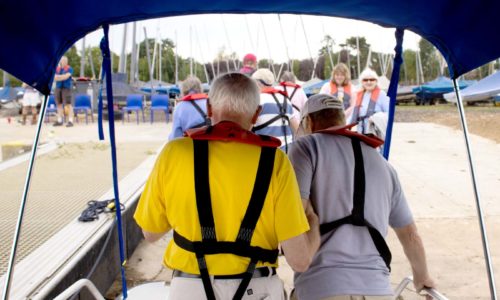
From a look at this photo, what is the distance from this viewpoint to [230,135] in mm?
1906

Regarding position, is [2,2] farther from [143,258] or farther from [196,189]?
[143,258]

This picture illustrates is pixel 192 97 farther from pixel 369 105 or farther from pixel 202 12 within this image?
pixel 369 105

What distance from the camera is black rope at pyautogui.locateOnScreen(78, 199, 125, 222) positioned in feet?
15.4

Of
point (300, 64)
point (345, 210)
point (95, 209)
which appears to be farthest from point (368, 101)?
point (300, 64)

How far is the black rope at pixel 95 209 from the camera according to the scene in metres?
4.70

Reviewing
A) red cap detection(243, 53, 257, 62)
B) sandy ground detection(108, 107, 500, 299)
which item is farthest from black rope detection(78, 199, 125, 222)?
red cap detection(243, 53, 257, 62)

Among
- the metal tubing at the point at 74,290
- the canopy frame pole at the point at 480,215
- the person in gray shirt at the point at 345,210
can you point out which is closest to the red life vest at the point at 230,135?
the person in gray shirt at the point at 345,210

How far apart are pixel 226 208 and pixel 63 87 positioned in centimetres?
1572

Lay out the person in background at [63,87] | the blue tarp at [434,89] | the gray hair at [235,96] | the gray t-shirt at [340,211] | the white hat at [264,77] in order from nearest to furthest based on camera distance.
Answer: the gray hair at [235,96]
the gray t-shirt at [340,211]
the white hat at [264,77]
the person in background at [63,87]
the blue tarp at [434,89]

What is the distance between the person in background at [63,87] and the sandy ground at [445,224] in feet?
34.1

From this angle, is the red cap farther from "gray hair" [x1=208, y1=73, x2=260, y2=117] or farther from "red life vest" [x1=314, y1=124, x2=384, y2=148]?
"gray hair" [x1=208, y1=73, x2=260, y2=117]

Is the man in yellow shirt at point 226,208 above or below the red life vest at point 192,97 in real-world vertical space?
below

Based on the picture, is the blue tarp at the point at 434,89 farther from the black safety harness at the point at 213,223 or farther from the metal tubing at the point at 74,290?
the black safety harness at the point at 213,223

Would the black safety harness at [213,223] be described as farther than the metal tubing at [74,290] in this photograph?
No
